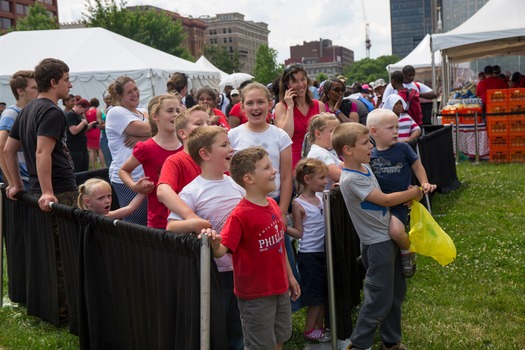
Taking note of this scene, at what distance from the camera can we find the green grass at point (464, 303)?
504 centimetres

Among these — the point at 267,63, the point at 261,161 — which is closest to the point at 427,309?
the point at 261,161

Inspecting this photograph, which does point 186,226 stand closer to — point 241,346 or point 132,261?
point 132,261

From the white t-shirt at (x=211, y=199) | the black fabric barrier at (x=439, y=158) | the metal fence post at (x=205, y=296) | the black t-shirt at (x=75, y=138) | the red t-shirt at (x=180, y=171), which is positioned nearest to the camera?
the metal fence post at (x=205, y=296)

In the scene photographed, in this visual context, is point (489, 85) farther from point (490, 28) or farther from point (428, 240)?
point (428, 240)

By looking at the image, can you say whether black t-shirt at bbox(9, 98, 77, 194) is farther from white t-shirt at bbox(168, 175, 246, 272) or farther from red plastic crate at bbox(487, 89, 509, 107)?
red plastic crate at bbox(487, 89, 509, 107)

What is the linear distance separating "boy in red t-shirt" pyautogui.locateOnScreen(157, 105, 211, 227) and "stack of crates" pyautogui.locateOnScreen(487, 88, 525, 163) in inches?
456

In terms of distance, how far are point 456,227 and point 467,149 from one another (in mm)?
7580

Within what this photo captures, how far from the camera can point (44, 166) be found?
214 inches

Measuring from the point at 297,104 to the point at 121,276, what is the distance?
2791 millimetres

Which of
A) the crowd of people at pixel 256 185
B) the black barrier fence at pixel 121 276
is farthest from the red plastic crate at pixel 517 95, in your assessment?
the black barrier fence at pixel 121 276

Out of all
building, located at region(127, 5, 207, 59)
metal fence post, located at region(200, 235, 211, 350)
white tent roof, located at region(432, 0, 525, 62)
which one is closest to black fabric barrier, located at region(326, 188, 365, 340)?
metal fence post, located at region(200, 235, 211, 350)

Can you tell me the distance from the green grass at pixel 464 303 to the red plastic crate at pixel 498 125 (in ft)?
20.6

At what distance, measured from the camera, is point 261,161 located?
12.6ft

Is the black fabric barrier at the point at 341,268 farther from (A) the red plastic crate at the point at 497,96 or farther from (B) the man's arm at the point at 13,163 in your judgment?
(A) the red plastic crate at the point at 497,96
